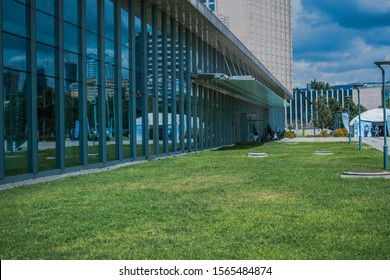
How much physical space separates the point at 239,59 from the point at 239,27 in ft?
189

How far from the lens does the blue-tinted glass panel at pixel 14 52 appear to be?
16.2m

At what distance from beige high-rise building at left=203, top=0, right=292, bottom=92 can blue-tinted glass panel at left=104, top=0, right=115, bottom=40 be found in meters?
75.7

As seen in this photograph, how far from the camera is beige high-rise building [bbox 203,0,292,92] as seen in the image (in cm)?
10681

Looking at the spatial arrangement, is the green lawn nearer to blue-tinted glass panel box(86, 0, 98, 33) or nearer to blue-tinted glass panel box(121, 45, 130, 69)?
blue-tinted glass panel box(86, 0, 98, 33)

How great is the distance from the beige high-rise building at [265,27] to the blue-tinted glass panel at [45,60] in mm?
81866

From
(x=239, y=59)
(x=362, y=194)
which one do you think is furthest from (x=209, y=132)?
(x=362, y=194)

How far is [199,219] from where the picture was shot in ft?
30.7

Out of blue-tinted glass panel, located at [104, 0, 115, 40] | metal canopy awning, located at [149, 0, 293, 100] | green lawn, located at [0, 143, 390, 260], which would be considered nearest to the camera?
green lawn, located at [0, 143, 390, 260]

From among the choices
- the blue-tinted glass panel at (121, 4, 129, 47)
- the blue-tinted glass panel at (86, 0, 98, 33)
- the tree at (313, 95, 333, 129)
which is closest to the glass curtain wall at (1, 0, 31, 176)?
the blue-tinted glass panel at (86, 0, 98, 33)

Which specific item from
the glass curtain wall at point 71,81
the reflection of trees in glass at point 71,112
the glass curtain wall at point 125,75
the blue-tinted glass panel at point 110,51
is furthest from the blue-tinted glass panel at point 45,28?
the glass curtain wall at point 125,75

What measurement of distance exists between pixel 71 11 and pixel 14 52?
14.6 ft

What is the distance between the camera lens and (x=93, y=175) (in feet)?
60.4

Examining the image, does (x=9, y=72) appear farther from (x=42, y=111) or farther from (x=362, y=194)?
(x=362, y=194)

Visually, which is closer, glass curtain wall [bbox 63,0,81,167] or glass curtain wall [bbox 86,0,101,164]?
glass curtain wall [bbox 63,0,81,167]
